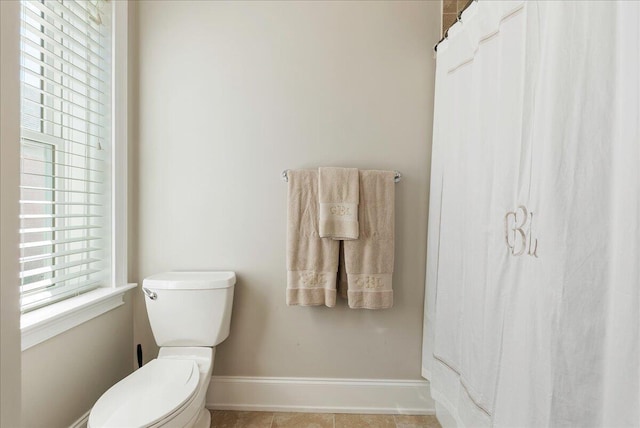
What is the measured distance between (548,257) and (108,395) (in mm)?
1464

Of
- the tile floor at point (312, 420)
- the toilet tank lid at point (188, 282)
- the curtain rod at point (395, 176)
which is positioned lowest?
the tile floor at point (312, 420)

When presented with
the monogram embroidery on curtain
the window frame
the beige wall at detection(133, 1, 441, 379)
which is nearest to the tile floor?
the beige wall at detection(133, 1, 441, 379)

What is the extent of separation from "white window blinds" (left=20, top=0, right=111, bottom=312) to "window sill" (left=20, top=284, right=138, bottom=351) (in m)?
0.04

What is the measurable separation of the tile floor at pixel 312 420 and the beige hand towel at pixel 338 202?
36.4 inches

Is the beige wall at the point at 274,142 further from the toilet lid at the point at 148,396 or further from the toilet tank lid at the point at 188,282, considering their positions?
the toilet lid at the point at 148,396

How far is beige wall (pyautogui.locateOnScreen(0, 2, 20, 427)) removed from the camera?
1.20 feet

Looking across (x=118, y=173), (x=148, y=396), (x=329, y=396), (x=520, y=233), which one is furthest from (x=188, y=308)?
(x=520, y=233)

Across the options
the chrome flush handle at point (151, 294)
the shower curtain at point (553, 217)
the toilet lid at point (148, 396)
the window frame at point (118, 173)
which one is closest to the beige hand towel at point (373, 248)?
the shower curtain at point (553, 217)

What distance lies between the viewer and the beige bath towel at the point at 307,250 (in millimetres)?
1525

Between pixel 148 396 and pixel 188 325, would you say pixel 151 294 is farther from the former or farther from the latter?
pixel 148 396

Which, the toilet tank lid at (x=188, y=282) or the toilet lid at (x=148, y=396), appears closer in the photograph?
the toilet lid at (x=148, y=396)

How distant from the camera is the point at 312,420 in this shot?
1.55 meters

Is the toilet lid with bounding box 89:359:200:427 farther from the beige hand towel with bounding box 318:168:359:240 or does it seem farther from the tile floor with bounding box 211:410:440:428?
the beige hand towel with bounding box 318:168:359:240

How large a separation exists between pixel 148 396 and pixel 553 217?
1.38m
